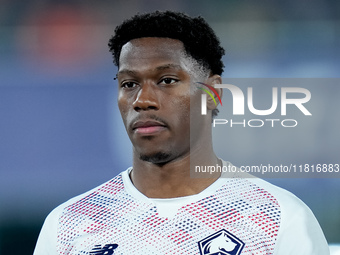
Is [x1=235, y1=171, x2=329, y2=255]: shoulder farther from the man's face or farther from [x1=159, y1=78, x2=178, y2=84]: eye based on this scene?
[x1=159, y1=78, x2=178, y2=84]: eye

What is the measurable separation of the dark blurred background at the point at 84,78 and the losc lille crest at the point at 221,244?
2.83 feet

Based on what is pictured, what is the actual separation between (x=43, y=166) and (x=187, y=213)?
1.03 m

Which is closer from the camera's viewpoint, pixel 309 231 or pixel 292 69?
pixel 309 231

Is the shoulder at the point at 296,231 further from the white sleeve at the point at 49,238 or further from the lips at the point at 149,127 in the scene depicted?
the white sleeve at the point at 49,238

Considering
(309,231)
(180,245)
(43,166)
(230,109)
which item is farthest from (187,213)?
(43,166)

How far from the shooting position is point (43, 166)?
259 centimetres

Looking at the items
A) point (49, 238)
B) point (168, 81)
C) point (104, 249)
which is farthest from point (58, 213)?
point (168, 81)

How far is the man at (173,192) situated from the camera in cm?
178

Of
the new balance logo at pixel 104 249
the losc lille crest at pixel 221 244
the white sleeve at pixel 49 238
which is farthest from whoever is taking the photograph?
the white sleeve at pixel 49 238

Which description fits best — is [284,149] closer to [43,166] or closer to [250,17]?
[250,17]

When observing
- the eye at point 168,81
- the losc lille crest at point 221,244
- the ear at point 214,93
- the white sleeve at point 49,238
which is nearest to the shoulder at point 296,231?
the losc lille crest at point 221,244

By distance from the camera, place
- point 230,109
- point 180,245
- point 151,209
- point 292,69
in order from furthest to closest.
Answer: point 292,69, point 230,109, point 151,209, point 180,245

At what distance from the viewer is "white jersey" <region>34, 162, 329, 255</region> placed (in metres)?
1.75

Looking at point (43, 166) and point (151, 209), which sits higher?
point (43, 166)
